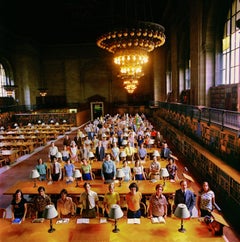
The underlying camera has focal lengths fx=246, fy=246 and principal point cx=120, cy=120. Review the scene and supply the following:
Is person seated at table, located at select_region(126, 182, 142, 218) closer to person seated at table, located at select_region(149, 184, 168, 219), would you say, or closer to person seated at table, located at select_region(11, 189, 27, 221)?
person seated at table, located at select_region(149, 184, 168, 219)

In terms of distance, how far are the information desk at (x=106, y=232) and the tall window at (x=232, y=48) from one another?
8566mm

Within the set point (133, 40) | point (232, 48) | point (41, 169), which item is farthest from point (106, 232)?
point (232, 48)

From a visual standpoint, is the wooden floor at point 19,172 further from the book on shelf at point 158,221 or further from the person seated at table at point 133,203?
the book on shelf at point 158,221

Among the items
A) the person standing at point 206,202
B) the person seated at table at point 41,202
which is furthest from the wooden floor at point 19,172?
the person standing at point 206,202

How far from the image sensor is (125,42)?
7.57 metres

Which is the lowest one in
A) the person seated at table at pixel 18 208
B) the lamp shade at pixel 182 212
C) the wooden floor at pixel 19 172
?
the wooden floor at pixel 19 172


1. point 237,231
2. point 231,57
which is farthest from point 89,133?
point 237,231

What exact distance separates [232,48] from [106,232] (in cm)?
1041

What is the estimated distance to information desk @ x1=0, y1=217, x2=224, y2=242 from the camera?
398cm

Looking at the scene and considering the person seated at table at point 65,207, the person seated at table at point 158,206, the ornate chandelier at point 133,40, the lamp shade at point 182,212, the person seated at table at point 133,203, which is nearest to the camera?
the lamp shade at point 182,212

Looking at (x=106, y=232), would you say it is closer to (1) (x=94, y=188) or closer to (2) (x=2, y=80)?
(1) (x=94, y=188)

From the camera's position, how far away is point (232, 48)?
11359 millimetres

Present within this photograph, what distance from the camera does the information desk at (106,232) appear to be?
13.1ft

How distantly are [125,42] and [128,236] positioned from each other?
18.3ft
